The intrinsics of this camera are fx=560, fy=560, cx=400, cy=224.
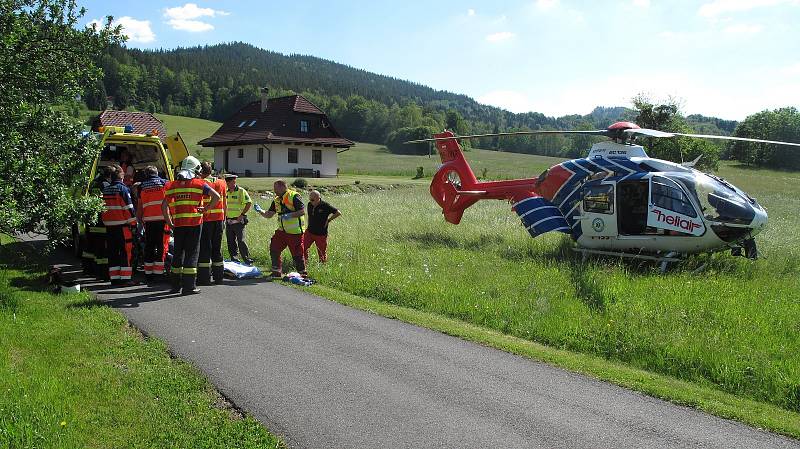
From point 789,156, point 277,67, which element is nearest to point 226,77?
point 277,67

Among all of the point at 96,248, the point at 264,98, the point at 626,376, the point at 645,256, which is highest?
the point at 264,98

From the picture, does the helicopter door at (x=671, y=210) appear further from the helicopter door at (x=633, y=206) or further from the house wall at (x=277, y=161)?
the house wall at (x=277, y=161)

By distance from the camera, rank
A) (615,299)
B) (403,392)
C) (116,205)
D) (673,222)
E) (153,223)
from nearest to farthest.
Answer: (403,392) < (615,299) < (116,205) < (153,223) < (673,222)

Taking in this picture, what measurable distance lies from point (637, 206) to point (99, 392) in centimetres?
951

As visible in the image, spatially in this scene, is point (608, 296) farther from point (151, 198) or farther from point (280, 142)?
point (280, 142)

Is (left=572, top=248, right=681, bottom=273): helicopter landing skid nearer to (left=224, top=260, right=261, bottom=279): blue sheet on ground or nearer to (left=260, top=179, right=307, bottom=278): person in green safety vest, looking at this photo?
(left=260, top=179, right=307, bottom=278): person in green safety vest

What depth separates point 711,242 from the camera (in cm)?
1012

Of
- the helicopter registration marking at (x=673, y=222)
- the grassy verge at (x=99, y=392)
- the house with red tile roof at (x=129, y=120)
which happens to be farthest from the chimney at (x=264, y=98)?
the grassy verge at (x=99, y=392)

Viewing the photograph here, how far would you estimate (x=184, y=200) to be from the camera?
8.35 meters

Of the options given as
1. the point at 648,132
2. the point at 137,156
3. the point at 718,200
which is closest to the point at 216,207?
the point at 137,156

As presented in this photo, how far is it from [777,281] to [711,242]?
119cm

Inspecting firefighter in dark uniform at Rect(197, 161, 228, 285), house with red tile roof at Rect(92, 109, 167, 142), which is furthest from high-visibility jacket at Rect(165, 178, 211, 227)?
house with red tile roof at Rect(92, 109, 167, 142)

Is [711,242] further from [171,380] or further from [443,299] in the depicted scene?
[171,380]

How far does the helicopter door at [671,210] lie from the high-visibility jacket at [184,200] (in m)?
8.05
